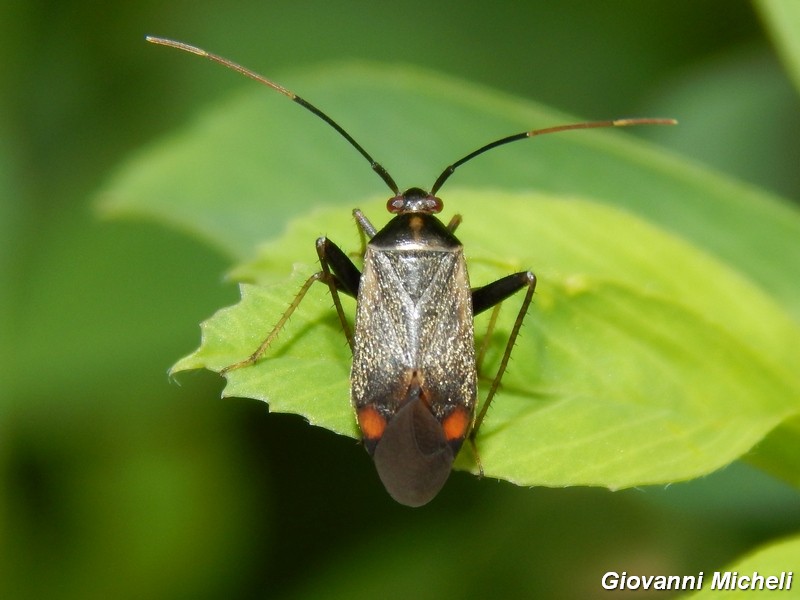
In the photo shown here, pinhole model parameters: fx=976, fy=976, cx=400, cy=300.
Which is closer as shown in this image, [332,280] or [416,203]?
[332,280]

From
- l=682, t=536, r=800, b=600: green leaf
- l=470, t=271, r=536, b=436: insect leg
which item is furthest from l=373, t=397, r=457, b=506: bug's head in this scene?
l=682, t=536, r=800, b=600: green leaf

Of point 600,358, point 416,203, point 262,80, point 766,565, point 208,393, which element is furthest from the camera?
point 208,393

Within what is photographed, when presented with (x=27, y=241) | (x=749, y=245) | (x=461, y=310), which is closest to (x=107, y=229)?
(x=27, y=241)

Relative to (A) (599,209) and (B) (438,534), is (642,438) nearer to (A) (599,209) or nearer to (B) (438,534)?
(A) (599,209)

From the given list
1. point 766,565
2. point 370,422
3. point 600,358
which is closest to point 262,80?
point 370,422

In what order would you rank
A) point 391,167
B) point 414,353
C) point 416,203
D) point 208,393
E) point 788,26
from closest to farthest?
point 414,353 → point 788,26 → point 416,203 → point 391,167 → point 208,393

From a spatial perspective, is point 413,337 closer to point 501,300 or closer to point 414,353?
point 414,353

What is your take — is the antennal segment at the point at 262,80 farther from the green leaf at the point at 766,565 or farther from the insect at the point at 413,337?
the green leaf at the point at 766,565
